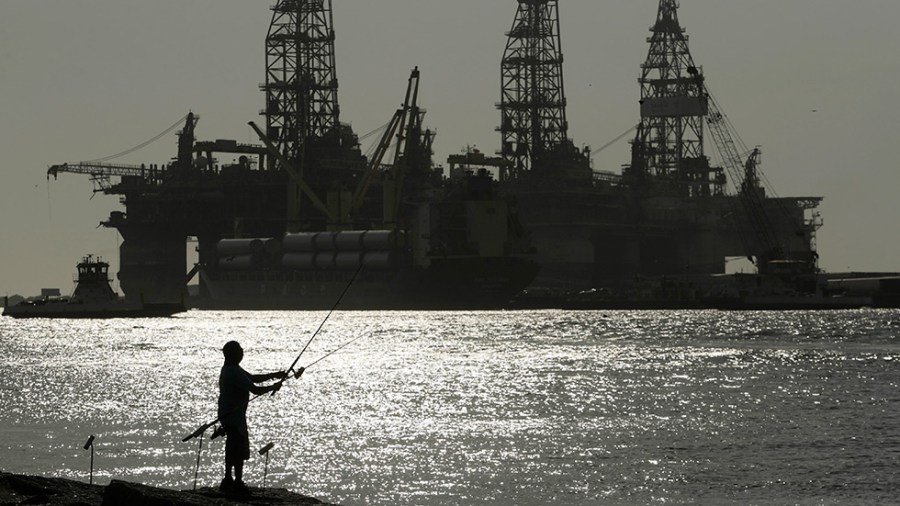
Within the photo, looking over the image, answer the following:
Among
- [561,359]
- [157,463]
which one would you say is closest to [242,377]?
[157,463]

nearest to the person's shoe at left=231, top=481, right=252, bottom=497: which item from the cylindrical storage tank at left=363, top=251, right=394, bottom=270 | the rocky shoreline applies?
the rocky shoreline

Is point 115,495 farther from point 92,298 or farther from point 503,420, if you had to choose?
point 92,298

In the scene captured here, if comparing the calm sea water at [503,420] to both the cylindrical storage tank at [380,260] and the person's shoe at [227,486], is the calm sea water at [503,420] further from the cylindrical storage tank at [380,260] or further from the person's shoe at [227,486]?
the cylindrical storage tank at [380,260]

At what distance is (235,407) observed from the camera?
79.9ft

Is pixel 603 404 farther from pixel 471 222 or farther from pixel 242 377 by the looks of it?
pixel 471 222

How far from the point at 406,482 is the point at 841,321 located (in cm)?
11663

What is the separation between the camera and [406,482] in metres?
32.9

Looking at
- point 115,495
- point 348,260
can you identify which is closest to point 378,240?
point 348,260

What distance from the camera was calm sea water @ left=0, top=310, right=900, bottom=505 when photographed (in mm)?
32812

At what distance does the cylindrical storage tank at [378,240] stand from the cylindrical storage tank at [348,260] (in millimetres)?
1584

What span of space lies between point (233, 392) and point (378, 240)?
558 ft

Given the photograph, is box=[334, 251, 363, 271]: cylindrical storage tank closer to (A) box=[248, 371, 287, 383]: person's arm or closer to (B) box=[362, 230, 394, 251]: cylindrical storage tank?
(B) box=[362, 230, 394, 251]: cylindrical storage tank

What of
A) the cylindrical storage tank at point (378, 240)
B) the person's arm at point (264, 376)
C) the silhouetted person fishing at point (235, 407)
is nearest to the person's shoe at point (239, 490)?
the silhouetted person fishing at point (235, 407)

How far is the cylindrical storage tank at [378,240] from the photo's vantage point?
193125 mm
